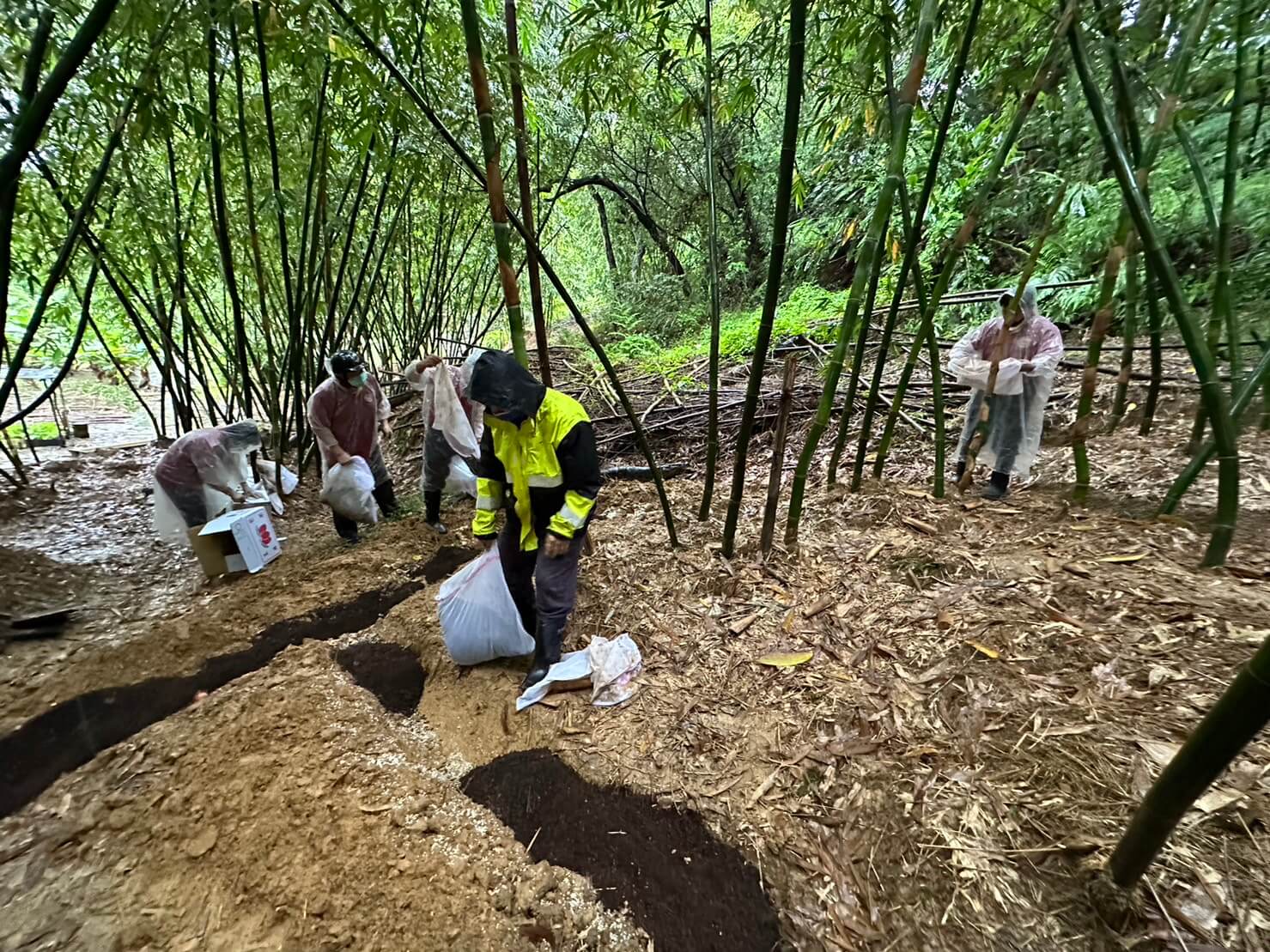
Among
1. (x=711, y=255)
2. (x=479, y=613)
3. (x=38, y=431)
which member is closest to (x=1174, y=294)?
(x=711, y=255)

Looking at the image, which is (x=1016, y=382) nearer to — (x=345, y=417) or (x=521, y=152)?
(x=521, y=152)

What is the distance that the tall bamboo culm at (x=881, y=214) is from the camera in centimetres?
191

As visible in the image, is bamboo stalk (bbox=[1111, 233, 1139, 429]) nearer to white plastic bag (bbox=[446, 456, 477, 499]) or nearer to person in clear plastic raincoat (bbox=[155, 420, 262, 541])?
white plastic bag (bbox=[446, 456, 477, 499])

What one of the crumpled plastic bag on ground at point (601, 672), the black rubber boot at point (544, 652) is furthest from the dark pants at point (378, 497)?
the crumpled plastic bag on ground at point (601, 672)

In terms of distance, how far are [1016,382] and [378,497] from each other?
176 inches

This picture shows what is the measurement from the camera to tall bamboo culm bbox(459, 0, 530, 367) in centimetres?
182

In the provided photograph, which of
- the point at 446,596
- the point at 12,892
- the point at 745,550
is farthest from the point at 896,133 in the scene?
the point at 12,892

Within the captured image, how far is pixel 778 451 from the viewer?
2639 millimetres

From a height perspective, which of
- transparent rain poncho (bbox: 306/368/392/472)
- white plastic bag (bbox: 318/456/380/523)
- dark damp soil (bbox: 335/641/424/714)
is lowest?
dark damp soil (bbox: 335/641/424/714)

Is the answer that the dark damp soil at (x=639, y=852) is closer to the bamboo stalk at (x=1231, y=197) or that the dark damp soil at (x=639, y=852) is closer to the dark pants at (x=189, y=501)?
the dark pants at (x=189, y=501)

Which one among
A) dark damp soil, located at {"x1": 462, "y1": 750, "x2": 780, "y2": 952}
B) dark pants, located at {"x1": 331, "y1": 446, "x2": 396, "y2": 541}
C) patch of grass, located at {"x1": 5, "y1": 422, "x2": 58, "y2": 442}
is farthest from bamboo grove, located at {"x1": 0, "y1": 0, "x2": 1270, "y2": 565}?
patch of grass, located at {"x1": 5, "y1": 422, "x2": 58, "y2": 442}

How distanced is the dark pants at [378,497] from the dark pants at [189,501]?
2.53ft

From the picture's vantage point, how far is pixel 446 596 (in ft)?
7.72

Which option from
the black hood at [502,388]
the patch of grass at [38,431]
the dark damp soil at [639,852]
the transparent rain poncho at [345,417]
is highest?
the black hood at [502,388]
